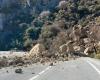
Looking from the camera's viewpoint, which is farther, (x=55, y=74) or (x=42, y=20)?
(x=42, y=20)

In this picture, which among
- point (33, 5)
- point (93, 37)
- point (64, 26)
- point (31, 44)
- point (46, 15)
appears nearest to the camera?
point (93, 37)

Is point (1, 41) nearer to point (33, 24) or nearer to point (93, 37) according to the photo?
point (33, 24)

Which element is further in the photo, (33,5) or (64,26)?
(33,5)

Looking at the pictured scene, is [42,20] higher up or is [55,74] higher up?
[42,20]

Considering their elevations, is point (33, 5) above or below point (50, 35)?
above

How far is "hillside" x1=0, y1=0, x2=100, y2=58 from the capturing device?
83.5 m

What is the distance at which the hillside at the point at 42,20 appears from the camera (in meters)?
83.5

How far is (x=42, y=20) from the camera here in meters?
98.2

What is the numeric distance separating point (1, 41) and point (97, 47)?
98.0 feet

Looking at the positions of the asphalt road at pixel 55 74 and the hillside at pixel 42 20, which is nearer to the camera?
the asphalt road at pixel 55 74

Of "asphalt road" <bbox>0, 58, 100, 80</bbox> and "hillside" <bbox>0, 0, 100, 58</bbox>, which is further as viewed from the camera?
"hillside" <bbox>0, 0, 100, 58</bbox>

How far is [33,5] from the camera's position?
346 ft

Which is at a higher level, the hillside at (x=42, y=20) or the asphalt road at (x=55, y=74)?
the hillside at (x=42, y=20)

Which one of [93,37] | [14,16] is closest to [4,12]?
[14,16]
